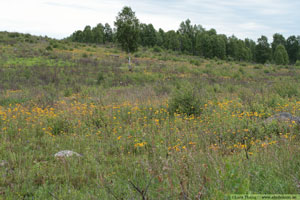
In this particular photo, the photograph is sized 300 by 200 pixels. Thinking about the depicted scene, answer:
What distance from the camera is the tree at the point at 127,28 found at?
72.2 feet

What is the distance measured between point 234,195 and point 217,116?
4.23 meters

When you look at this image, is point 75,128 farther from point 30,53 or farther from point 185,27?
→ point 185,27

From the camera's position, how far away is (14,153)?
181 inches

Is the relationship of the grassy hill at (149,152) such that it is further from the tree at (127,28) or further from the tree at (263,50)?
the tree at (263,50)

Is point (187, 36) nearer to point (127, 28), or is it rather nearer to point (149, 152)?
point (127, 28)

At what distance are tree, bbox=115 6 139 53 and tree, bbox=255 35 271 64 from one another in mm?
48254

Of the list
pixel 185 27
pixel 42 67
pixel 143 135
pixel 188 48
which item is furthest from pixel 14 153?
pixel 185 27

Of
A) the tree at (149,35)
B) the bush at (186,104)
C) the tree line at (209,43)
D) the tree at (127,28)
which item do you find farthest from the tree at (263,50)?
the bush at (186,104)

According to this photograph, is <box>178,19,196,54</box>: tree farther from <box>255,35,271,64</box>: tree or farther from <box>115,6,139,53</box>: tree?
<box>115,6,139,53</box>: tree

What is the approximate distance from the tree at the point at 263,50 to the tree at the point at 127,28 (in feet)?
158

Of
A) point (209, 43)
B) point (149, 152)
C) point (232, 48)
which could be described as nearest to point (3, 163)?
point (149, 152)

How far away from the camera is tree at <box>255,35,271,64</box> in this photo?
A: 199ft

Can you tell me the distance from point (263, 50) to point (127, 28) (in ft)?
164

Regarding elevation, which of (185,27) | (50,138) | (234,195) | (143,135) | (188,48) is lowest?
(50,138)
